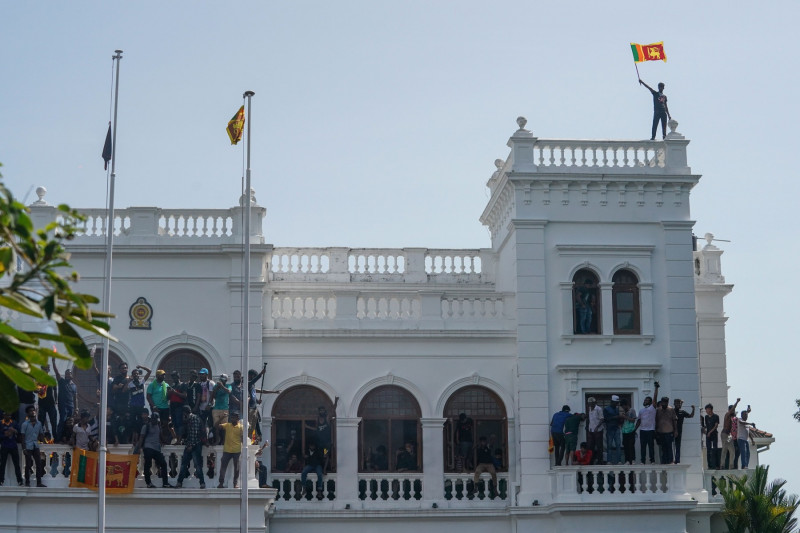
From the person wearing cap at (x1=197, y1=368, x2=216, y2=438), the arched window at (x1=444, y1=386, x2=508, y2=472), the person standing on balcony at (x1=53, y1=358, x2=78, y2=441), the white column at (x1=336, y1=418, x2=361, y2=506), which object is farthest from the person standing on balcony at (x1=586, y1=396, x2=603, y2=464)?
the person standing on balcony at (x1=53, y1=358, x2=78, y2=441)

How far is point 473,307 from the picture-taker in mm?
28234

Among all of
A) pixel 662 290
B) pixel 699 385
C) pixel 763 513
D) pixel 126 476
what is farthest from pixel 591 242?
pixel 126 476

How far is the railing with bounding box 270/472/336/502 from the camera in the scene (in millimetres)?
26719

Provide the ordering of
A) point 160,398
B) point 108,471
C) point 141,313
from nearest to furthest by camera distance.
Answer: point 108,471 → point 160,398 → point 141,313

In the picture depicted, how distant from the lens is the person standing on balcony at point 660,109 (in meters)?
Result: 28.8

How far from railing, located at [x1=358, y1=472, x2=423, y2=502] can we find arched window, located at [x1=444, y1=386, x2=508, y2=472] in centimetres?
82

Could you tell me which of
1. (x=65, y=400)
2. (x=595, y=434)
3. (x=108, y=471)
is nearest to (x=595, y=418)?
(x=595, y=434)

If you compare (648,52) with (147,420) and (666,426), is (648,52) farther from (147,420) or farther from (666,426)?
(147,420)

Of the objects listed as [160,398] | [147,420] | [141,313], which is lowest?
[147,420]

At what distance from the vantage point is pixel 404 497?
2731 centimetres

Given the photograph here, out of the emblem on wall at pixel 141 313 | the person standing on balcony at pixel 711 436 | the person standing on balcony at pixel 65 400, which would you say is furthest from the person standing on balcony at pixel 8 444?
the person standing on balcony at pixel 711 436

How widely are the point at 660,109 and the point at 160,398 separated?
12741 mm

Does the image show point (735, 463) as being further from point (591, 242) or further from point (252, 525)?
point (252, 525)

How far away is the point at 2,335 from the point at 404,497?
2337cm
